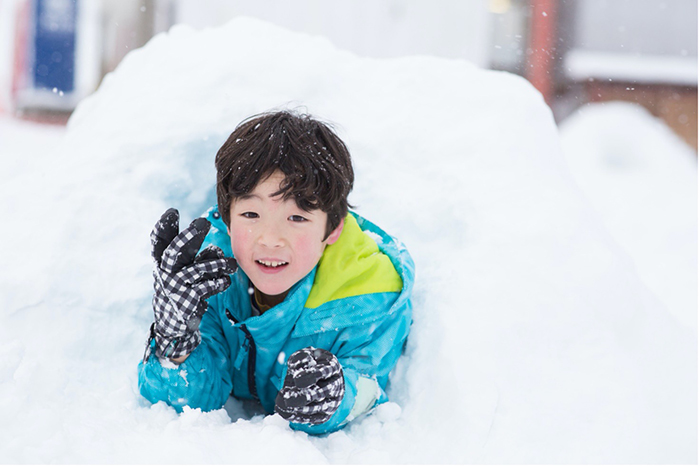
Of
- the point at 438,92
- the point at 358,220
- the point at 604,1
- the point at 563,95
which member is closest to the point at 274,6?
the point at 563,95

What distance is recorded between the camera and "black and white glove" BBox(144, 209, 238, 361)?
1463 millimetres

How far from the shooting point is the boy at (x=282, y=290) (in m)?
1.48

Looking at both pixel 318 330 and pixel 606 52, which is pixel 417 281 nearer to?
pixel 318 330

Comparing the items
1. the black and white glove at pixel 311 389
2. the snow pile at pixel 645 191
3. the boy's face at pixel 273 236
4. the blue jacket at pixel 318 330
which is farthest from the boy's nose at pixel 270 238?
the snow pile at pixel 645 191

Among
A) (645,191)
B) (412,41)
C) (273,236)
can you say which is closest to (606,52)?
(412,41)

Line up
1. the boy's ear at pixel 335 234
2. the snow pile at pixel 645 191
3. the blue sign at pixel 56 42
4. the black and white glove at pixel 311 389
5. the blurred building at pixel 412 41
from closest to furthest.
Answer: the black and white glove at pixel 311 389
the boy's ear at pixel 335 234
the snow pile at pixel 645 191
the blue sign at pixel 56 42
the blurred building at pixel 412 41

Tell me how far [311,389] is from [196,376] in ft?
1.27

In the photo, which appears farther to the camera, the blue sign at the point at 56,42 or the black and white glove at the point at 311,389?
the blue sign at the point at 56,42

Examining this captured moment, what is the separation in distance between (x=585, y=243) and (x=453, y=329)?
0.58m

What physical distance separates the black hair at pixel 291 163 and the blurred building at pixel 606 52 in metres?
8.73

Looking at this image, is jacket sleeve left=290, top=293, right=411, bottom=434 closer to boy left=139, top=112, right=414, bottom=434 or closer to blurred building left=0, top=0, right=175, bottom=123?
boy left=139, top=112, right=414, bottom=434

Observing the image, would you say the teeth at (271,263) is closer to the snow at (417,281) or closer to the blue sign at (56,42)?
the snow at (417,281)

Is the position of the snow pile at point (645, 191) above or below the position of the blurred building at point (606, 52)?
below

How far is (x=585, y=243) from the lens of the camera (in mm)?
1989
